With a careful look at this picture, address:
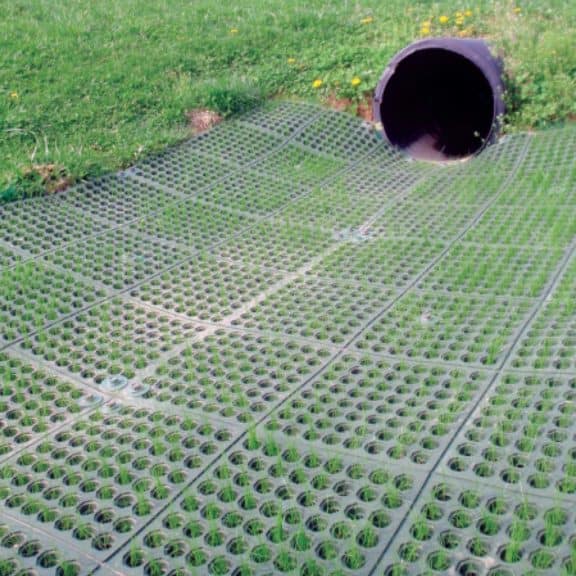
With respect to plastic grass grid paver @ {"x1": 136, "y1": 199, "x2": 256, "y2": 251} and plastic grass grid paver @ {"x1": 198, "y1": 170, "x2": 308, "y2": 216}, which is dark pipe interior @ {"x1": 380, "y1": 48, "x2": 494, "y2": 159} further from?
plastic grass grid paver @ {"x1": 136, "y1": 199, "x2": 256, "y2": 251}

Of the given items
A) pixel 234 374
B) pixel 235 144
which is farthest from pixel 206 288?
pixel 235 144

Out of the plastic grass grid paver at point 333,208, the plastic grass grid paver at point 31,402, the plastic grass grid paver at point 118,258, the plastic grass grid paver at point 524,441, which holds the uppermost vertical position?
the plastic grass grid paver at point 524,441

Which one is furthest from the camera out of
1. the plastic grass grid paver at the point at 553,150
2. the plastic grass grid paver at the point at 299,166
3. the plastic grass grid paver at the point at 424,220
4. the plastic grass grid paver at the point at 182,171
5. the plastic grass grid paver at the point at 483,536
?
the plastic grass grid paver at the point at 299,166

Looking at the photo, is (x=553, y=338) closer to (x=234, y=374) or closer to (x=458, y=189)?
(x=234, y=374)

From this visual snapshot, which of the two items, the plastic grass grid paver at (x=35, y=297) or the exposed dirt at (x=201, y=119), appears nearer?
the plastic grass grid paver at (x=35, y=297)

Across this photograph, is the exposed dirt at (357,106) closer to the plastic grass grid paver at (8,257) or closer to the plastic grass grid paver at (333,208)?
the plastic grass grid paver at (333,208)

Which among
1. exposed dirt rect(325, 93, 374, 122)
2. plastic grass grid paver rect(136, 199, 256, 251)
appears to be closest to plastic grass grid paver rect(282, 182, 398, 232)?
plastic grass grid paver rect(136, 199, 256, 251)

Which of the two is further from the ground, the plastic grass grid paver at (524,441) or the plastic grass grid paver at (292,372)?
the plastic grass grid paver at (524,441)

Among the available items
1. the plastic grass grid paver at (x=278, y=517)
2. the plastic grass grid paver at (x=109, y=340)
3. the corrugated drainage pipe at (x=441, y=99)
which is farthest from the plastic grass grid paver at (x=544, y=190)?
the plastic grass grid paver at (x=278, y=517)
